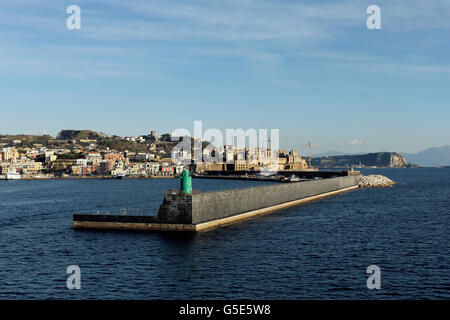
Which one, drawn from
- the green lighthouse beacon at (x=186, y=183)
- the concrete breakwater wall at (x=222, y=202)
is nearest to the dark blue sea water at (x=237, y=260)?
the concrete breakwater wall at (x=222, y=202)

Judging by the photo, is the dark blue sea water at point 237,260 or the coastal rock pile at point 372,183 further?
the coastal rock pile at point 372,183

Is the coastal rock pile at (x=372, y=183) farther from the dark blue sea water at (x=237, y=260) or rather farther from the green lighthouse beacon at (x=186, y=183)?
the green lighthouse beacon at (x=186, y=183)

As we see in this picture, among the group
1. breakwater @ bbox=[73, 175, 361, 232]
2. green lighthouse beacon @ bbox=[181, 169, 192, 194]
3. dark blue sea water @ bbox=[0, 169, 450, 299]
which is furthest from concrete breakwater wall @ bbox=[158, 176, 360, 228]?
dark blue sea water @ bbox=[0, 169, 450, 299]

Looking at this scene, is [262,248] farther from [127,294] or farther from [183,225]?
[127,294]

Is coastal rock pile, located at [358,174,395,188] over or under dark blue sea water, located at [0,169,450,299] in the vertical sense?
over

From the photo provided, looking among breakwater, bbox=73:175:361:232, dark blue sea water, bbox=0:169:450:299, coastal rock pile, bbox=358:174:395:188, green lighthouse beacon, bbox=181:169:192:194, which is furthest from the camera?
coastal rock pile, bbox=358:174:395:188

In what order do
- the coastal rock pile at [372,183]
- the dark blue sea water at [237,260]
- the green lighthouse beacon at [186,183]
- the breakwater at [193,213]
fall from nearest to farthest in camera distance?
the dark blue sea water at [237,260]
the breakwater at [193,213]
the green lighthouse beacon at [186,183]
the coastal rock pile at [372,183]

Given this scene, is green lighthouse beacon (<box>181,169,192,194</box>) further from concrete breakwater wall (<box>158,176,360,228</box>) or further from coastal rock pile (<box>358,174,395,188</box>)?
coastal rock pile (<box>358,174,395,188</box>)

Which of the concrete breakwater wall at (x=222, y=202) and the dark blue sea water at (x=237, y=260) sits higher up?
the concrete breakwater wall at (x=222, y=202)

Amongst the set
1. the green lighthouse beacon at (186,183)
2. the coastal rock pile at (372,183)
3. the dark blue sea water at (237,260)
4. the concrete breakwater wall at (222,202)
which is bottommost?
the dark blue sea water at (237,260)

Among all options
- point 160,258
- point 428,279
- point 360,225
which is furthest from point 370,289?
point 360,225

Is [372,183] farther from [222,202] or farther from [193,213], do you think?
[193,213]

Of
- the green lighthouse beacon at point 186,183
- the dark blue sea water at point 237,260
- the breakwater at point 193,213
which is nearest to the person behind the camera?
the dark blue sea water at point 237,260
